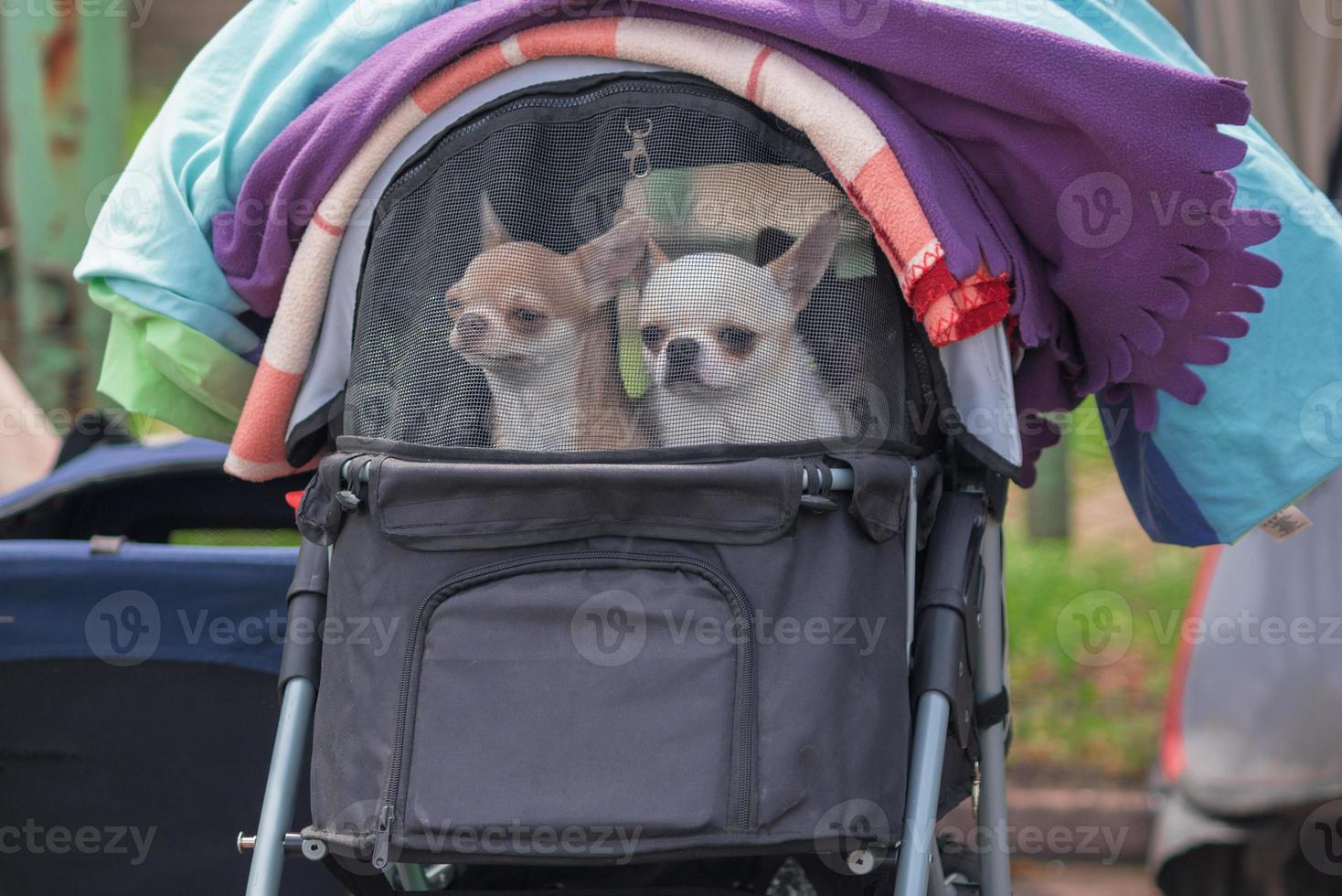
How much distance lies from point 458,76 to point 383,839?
1.03 metres

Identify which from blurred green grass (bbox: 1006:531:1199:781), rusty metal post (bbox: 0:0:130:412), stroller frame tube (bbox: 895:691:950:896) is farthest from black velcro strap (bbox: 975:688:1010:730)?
rusty metal post (bbox: 0:0:130:412)

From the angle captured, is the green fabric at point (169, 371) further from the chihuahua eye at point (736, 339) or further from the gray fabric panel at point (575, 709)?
the chihuahua eye at point (736, 339)

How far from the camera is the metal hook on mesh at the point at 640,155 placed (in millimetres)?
1842

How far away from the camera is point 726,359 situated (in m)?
1.77

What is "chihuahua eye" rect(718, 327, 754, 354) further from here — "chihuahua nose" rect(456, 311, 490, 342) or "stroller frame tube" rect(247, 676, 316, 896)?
"stroller frame tube" rect(247, 676, 316, 896)

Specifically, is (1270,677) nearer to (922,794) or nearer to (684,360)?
(922,794)

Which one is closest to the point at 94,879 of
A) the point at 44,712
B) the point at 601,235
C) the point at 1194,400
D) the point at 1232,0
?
the point at 44,712

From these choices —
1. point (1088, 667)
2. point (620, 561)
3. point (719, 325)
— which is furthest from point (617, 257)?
point (1088, 667)

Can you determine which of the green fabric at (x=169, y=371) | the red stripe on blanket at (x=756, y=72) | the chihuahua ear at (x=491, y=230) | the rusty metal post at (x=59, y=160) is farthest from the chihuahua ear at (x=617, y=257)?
the rusty metal post at (x=59, y=160)

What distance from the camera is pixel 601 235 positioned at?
1.84 metres

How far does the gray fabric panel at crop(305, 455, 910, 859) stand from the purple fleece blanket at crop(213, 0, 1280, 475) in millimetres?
484

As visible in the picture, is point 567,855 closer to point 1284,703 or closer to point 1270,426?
point 1270,426

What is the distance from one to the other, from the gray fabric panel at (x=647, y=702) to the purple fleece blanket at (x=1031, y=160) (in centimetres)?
48

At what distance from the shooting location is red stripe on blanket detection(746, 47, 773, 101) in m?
1.80
